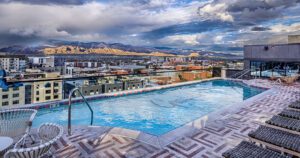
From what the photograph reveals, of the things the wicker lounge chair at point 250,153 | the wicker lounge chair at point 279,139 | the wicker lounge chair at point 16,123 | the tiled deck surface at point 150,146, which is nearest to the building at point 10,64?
the wicker lounge chair at point 16,123

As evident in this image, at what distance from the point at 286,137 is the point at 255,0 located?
13.0 m

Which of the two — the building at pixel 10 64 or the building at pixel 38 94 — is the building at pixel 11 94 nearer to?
the building at pixel 38 94

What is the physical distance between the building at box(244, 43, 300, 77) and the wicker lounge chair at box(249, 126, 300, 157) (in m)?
13.6

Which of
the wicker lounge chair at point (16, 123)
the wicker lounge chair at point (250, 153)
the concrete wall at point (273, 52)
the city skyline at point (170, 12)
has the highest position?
the city skyline at point (170, 12)

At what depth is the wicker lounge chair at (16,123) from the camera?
2572 mm

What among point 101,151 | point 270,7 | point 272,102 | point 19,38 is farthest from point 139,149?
point 19,38

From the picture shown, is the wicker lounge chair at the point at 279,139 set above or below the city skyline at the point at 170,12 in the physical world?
below

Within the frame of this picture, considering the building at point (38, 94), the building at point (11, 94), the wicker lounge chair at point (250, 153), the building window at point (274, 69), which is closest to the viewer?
the wicker lounge chair at point (250, 153)

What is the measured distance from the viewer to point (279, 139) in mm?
2400

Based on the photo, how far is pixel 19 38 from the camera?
24.8 metres

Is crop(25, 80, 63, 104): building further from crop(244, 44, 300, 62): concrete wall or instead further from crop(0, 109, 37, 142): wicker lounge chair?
crop(244, 44, 300, 62): concrete wall

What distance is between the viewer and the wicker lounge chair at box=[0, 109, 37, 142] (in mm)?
2572

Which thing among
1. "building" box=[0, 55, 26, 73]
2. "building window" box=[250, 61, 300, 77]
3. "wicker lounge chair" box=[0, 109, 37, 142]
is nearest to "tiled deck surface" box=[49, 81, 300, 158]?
"wicker lounge chair" box=[0, 109, 37, 142]

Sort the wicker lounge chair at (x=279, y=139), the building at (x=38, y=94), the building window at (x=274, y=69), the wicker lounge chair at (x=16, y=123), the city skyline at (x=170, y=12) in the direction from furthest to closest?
the building window at (x=274, y=69) < the city skyline at (x=170, y=12) < the building at (x=38, y=94) < the wicker lounge chair at (x=16, y=123) < the wicker lounge chair at (x=279, y=139)
